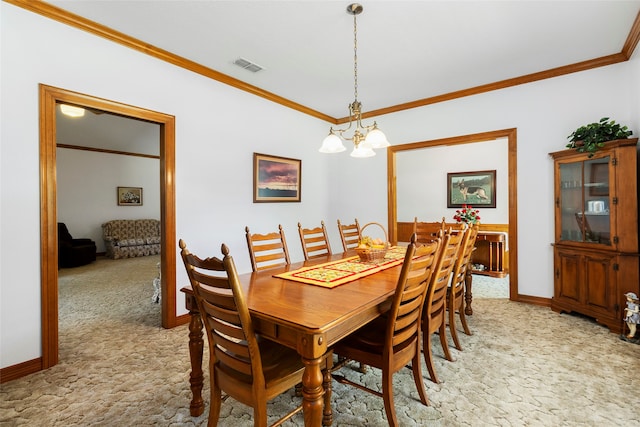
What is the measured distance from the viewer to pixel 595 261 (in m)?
3.02

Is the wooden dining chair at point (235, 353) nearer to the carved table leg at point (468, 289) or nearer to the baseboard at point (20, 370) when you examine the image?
the baseboard at point (20, 370)

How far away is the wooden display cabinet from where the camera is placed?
111 inches

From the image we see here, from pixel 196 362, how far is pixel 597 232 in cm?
378

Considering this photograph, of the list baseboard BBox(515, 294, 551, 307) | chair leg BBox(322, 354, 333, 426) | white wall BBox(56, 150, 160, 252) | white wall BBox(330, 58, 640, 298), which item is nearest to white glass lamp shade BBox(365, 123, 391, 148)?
chair leg BBox(322, 354, 333, 426)

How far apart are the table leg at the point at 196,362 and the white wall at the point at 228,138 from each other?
149cm

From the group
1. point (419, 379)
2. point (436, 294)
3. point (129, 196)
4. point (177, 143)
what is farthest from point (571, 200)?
point (129, 196)

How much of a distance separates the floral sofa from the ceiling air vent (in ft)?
19.0

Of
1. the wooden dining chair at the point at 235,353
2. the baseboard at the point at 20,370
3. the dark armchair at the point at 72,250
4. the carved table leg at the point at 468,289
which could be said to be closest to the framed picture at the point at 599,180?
the carved table leg at the point at 468,289

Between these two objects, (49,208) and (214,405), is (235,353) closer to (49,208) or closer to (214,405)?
(214,405)

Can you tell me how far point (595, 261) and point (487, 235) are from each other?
86.8 inches

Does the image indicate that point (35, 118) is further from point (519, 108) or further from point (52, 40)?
point (519, 108)

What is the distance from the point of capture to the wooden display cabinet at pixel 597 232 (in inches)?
111

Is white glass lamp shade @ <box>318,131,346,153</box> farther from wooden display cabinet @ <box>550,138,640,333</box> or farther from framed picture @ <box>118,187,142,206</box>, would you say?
framed picture @ <box>118,187,142,206</box>

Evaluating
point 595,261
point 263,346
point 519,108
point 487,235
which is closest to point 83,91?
point 263,346
